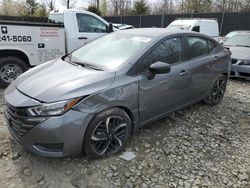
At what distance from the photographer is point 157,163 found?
3096mm

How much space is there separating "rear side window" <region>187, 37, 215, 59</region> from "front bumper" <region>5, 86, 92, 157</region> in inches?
87.9

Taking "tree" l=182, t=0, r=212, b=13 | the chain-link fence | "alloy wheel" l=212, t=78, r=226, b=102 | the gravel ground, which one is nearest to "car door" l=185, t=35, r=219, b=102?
"alloy wheel" l=212, t=78, r=226, b=102

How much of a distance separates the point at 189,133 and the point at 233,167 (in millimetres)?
879

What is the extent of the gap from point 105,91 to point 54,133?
2.36 ft

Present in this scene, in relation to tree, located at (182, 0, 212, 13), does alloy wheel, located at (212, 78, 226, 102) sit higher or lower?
lower

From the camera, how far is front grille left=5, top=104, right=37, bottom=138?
2.62 metres

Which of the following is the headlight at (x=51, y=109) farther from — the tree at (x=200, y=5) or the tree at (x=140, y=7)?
the tree at (x=140, y=7)

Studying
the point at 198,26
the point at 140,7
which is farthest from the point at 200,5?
the point at 198,26

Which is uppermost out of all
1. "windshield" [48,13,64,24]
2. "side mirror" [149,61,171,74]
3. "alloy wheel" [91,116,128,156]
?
"windshield" [48,13,64,24]

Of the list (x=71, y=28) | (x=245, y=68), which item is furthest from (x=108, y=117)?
(x=245, y=68)

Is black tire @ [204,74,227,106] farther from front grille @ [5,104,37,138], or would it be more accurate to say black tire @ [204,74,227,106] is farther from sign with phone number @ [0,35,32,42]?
sign with phone number @ [0,35,32,42]

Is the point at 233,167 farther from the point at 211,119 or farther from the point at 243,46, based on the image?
the point at 243,46

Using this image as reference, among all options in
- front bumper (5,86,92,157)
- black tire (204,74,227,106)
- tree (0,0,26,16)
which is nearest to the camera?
front bumper (5,86,92,157)

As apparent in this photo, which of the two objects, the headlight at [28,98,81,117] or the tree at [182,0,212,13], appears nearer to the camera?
the headlight at [28,98,81,117]
